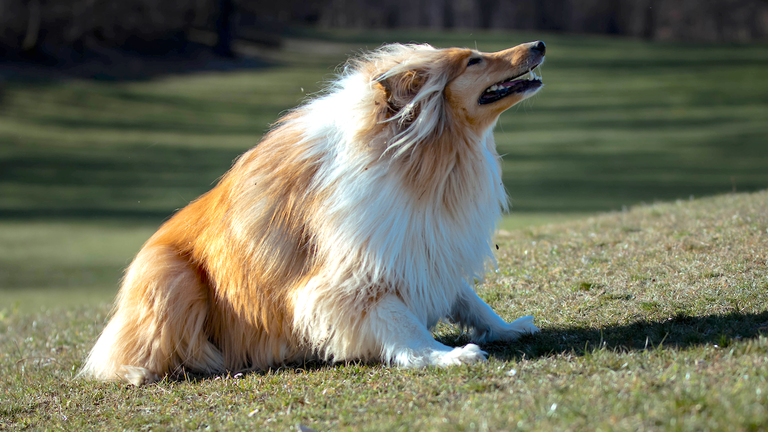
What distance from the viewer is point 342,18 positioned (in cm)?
6159

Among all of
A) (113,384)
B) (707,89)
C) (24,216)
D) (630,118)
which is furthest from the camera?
(707,89)

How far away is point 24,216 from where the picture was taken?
16.1m

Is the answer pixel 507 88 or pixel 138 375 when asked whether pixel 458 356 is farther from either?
pixel 138 375

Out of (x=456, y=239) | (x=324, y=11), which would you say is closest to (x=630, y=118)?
(x=456, y=239)

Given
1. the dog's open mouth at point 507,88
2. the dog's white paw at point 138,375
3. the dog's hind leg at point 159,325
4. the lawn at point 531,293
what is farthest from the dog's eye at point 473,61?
the dog's white paw at point 138,375

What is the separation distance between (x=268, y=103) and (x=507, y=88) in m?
33.3

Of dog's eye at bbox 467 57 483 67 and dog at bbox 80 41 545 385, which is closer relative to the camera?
dog at bbox 80 41 545 385

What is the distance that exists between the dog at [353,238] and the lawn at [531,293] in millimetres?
246

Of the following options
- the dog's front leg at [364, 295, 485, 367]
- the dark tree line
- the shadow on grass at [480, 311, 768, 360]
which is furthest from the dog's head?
the dark tree line

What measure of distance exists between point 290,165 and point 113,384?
6.70 ft

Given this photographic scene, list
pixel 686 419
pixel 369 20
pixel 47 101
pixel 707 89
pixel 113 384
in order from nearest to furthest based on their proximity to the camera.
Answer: pixel 686 419, pixel 113 384, pixel 47 101, pixel 707 89, pixel 369 20

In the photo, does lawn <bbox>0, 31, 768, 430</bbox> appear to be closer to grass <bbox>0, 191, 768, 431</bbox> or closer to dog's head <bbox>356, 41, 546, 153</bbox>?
grass <bbox>0, 191, 768, 431</bbox>

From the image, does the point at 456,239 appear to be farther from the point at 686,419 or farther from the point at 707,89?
the point at 707,89

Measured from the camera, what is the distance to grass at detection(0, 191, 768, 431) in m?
3.02
